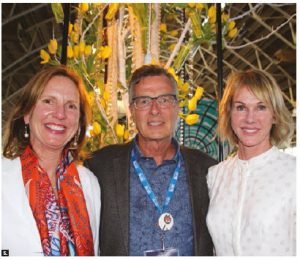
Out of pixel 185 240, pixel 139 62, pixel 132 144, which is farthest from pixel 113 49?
pixel 185 240

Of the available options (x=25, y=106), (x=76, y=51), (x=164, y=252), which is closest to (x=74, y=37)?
(x=76, y=51)

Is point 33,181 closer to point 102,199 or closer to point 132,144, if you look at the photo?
point 102,199

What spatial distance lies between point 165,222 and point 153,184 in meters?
0.18

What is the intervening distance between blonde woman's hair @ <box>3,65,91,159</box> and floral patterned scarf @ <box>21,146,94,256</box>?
0.05 metres

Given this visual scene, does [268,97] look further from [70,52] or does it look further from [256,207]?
[70,52]

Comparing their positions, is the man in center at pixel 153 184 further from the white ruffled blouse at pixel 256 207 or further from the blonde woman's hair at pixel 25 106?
the blonde woman's hair at pixel 25 106

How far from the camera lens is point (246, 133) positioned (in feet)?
4.84

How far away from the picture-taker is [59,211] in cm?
146

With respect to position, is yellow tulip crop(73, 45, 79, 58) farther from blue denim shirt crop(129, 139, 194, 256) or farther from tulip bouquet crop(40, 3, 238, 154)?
blue denim shirt crop(129, 139, 194, 256)

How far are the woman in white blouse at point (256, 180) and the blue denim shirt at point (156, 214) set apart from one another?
128 mm

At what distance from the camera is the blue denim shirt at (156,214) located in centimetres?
156

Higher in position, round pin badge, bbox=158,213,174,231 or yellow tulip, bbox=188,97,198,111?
yellow tulip, bbox=188,97,198,111

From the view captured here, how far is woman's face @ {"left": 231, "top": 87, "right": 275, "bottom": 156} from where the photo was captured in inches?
57.6

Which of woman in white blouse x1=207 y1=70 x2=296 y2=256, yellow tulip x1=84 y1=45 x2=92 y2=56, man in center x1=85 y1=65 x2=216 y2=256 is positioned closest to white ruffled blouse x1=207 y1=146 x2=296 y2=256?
woman in white blouse x1=207 y1=70 x2=296 y2=256
